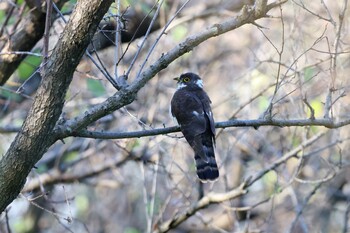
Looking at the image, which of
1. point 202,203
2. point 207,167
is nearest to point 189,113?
point 207,167

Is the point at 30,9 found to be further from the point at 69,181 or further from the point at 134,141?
the point at 69,181

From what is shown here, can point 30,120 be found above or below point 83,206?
below

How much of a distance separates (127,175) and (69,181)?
3.41 metres

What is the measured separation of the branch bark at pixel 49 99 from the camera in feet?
12.4

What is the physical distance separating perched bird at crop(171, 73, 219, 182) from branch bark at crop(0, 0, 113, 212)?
1744mm

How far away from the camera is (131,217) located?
13.0 meters

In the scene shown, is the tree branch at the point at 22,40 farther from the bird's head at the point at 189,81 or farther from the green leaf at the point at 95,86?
the green leaf at the point at 95,86

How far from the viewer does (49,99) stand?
12.7ft

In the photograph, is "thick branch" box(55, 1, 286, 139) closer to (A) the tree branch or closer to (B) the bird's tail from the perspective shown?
(B) the bird's tail

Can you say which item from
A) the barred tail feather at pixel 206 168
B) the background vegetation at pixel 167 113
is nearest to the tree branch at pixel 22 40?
the background vegetation at pixel 167 113

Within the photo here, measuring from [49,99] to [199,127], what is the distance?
2.07 m

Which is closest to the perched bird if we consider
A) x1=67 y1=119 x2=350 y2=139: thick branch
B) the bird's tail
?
the bird's tail

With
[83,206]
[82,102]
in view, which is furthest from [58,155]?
[83,206]

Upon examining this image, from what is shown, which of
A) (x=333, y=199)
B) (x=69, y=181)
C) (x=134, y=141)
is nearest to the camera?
(x=134, y=141)
